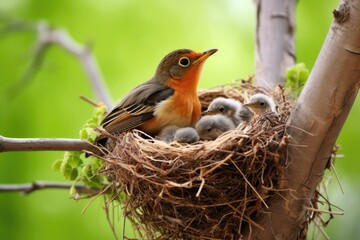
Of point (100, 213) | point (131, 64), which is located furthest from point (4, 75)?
point (100, 213)

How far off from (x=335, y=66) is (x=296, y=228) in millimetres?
1175

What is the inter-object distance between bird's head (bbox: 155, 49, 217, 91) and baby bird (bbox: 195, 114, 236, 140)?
573 millimetres

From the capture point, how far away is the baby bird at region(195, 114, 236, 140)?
5070 mm

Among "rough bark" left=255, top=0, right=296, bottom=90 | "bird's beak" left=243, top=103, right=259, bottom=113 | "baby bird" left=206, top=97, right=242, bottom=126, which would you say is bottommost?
"baby bird" left=206, top=97, right=242, bottom=126

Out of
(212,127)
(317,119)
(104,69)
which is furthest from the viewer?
(104,69)

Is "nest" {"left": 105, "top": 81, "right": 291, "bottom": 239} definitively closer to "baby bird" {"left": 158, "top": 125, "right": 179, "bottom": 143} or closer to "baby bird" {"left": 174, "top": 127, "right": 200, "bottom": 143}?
"baby bird" {"left": 174, "top": 127, "right": 200, "bottom": 143}

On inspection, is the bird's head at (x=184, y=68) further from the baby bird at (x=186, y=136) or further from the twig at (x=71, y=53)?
the twig at (x=71, y=53)

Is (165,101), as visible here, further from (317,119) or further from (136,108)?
(317,119)

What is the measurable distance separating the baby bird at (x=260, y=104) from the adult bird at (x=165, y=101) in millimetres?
651

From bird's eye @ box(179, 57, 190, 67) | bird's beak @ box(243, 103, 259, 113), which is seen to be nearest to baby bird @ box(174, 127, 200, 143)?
bird's beak @ box(243, 103, 259, 113)

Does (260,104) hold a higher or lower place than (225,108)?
higher

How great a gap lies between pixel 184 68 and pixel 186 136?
39.2 inches

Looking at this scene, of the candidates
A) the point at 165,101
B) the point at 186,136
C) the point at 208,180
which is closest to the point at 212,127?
the point at 186,136

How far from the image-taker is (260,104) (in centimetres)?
492
